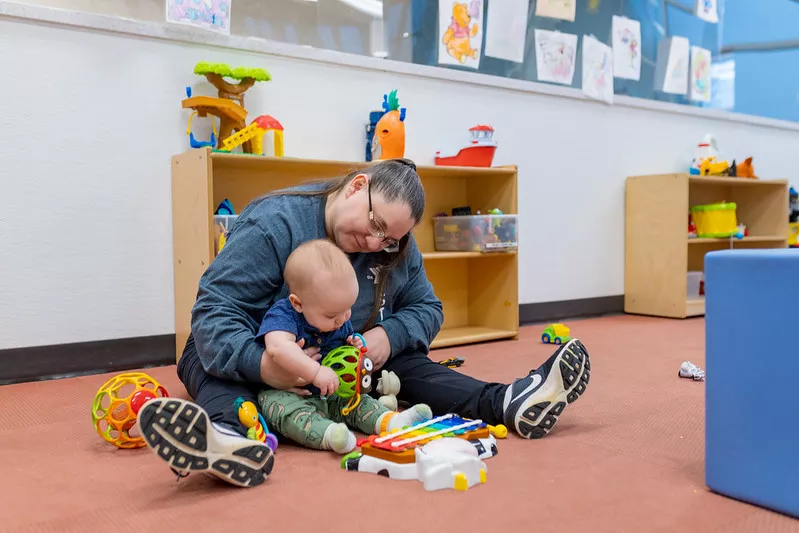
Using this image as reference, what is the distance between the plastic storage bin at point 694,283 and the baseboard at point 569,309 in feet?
1.26

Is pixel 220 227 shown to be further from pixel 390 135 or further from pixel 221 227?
pixel 390 135

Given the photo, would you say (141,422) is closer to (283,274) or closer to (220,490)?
(220,490)

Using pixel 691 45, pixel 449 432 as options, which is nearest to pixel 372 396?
pixel 449 432

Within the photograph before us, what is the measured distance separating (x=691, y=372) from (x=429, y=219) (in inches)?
51.9

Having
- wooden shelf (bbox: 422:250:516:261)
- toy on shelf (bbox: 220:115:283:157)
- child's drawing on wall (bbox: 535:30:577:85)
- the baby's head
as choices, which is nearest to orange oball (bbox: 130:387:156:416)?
the baby's head

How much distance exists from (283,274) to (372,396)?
0.38 metres

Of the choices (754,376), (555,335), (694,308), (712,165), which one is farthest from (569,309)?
(754,376)

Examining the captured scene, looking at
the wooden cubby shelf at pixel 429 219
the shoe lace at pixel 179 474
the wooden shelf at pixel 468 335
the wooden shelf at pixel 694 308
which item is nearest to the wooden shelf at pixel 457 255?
the wooden cubby shelf at pixel 429 219

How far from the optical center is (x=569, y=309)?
3510mm

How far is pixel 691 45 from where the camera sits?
410 cm

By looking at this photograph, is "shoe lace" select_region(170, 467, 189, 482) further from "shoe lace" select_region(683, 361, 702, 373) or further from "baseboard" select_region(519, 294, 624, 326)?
"baseboard" select_region(519, 294, 624, 326)

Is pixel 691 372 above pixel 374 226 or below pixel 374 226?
below

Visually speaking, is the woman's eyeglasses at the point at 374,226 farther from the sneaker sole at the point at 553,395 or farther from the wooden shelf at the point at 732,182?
the wooden shelf at the point at 732,182

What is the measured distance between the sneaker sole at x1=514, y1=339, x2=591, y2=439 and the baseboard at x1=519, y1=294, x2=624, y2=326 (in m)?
1.87
